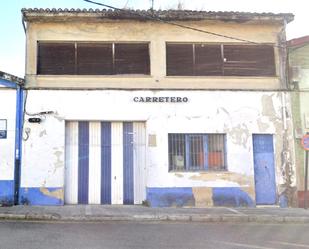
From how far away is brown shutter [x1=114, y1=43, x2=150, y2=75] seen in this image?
15516 mm

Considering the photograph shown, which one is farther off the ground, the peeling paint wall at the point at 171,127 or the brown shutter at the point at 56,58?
the brown shutter at the point at 56,58

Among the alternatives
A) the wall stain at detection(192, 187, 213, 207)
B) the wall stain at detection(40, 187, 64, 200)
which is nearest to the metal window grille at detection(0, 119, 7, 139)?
the wall stain at detection(40, 187, 64, 200)

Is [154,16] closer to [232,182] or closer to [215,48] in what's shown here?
[215,48]

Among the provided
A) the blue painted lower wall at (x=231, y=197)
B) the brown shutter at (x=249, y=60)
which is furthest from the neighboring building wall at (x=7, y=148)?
the brown shutter at (x=249, y=60)

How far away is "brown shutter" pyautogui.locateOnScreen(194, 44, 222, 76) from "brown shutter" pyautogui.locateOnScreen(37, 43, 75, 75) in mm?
4482

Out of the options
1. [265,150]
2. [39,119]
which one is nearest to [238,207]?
[265,150]

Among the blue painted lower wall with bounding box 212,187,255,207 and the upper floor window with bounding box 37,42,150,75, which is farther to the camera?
the upper floor window with bounding box 37,42,150,75

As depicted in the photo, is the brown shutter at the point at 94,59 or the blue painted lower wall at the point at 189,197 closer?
the blue painted lower wall at the point at 189,197

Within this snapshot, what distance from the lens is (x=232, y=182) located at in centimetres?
1523

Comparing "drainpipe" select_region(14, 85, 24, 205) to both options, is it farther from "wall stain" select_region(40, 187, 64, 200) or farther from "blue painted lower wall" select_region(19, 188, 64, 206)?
"wall stain" select_region(40, 187, 64, 200)

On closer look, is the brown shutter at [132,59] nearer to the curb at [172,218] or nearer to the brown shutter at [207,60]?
the brown shutter at [207,60]

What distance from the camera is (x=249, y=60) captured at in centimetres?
1616

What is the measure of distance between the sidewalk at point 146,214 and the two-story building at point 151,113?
1.06 meters

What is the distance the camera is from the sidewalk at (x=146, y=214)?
12398 millimetres
